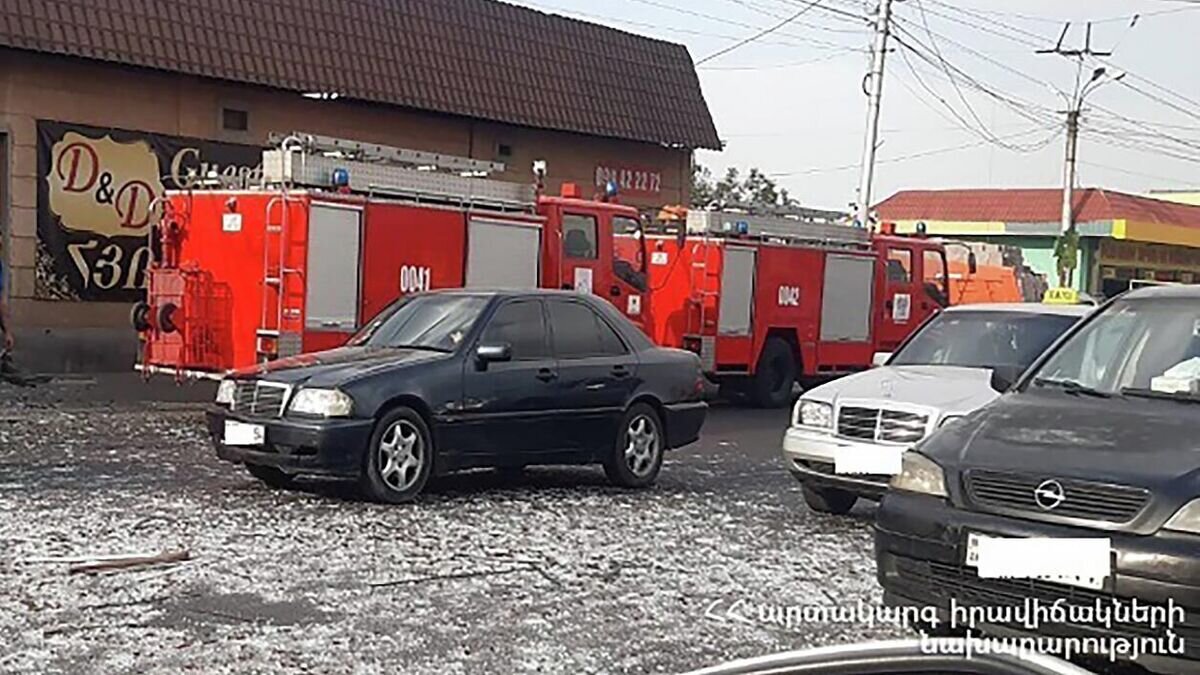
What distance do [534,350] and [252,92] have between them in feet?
41.8

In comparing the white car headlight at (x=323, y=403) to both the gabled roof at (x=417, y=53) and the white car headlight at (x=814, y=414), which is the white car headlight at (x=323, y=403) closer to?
the white car headlight at (x=814, y=414)

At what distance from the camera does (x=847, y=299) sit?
2147cm

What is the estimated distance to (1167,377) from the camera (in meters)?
6.98


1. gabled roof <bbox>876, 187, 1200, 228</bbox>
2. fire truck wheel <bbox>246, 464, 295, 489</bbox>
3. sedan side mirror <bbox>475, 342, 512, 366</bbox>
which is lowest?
fire truck wheel <bbox>246, 464, 295, 489</bbox>

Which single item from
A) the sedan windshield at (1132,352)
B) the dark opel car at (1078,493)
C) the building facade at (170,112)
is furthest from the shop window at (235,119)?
the dark opel car at (1078,493)

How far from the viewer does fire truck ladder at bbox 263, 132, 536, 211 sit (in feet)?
48.4

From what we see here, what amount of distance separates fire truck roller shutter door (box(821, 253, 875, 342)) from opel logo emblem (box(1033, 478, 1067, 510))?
1524 cm

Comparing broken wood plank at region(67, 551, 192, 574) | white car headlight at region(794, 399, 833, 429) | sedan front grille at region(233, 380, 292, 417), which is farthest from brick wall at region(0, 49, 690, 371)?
white car headlight at region(794, 399, 833, 429)

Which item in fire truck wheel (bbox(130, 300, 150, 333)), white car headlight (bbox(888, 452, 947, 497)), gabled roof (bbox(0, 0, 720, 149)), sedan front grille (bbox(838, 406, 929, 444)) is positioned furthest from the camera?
gabled roof (bbox(0, 0, 720, 149))

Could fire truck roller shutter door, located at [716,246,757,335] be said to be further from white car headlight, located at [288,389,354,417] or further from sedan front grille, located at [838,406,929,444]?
white car headlight, located at [288,389,354,417]

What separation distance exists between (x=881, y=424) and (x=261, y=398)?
415 cm

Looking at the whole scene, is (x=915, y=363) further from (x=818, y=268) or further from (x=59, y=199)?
(x=59, y=199)

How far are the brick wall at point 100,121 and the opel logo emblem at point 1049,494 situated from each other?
1664cm

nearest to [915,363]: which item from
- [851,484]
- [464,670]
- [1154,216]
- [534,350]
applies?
[851,484]
